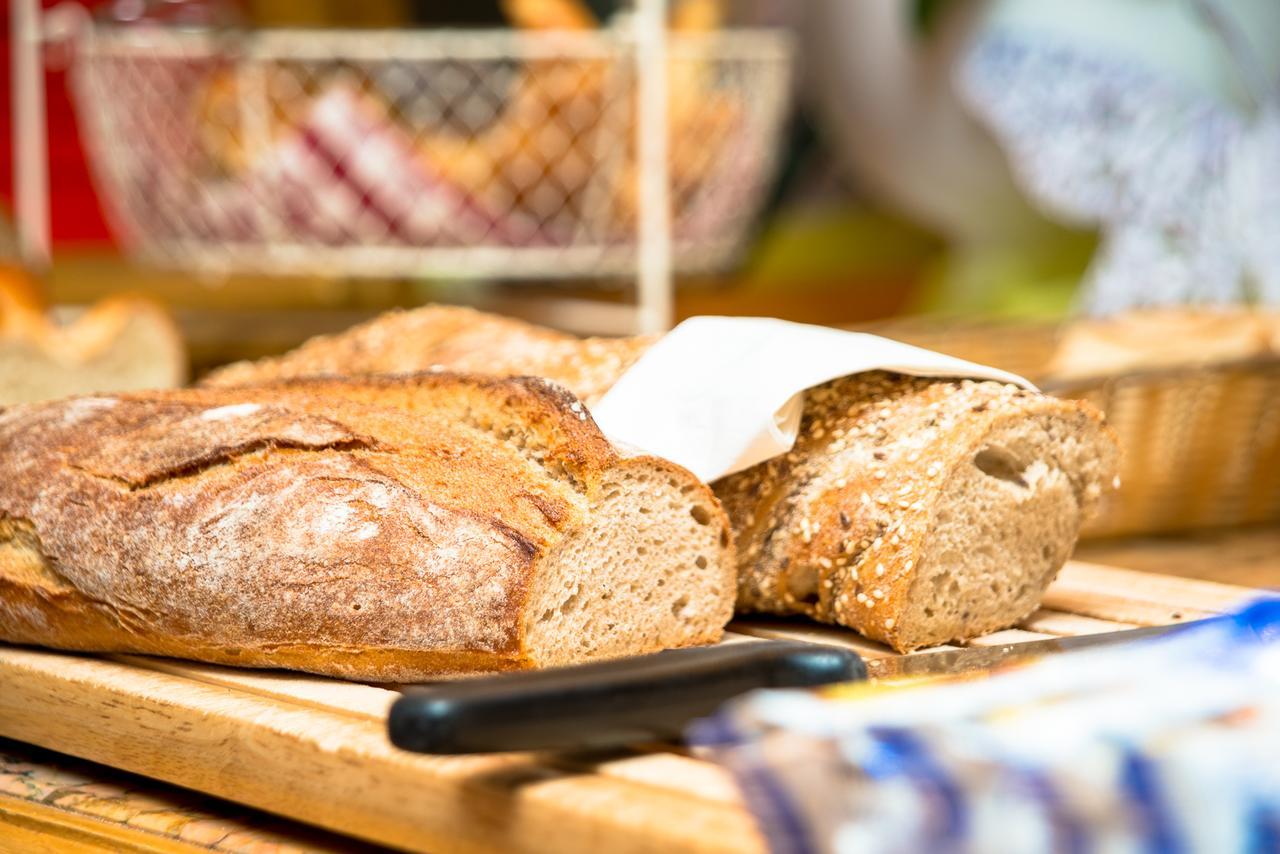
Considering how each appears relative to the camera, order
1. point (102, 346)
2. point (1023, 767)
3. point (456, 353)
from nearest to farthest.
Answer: point (1023, 767) < point (456, 353) < point (102, 346)

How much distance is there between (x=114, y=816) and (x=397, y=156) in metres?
1.49

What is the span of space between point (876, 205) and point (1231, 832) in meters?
3.46

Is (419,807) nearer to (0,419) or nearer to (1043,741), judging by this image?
(1043,741)

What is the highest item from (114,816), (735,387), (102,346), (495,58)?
(495,58)

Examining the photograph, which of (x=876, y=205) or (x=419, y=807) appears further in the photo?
(x=876, y=205)

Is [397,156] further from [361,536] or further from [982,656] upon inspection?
[982,656]

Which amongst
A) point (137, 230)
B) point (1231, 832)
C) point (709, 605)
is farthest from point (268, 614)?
point (137, 230)

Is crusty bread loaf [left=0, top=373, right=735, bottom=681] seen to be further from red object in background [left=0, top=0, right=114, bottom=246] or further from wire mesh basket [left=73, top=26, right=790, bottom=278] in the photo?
red object in background [left=0, top=0, right=114, bottom=246]

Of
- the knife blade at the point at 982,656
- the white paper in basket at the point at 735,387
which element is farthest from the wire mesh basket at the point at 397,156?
the knife blade at the point at 982,656

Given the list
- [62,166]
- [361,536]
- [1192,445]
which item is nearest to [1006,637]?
[361,536]

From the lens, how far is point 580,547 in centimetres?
104

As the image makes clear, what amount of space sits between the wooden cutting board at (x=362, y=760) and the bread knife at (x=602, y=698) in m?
0.04

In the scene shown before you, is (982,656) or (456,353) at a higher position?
(456,353)

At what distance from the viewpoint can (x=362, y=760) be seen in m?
0.86
